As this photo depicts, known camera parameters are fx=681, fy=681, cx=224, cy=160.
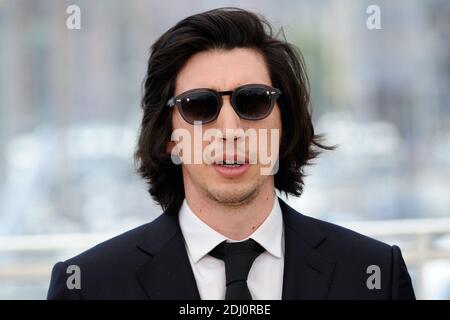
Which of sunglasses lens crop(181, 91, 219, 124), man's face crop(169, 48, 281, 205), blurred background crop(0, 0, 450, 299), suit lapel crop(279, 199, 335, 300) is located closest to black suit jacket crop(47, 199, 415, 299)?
suit lapel crop(279, 199, 335, 300)

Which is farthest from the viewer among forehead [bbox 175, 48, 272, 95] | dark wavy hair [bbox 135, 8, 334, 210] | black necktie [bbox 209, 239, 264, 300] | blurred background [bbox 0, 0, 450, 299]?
blurred background [bbox 0, 0, 450, 299]

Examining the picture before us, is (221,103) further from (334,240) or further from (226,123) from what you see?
(334,240)

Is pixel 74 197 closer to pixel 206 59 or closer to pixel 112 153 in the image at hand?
pixel 112 153

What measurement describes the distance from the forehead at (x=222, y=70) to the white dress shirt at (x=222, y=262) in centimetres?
37

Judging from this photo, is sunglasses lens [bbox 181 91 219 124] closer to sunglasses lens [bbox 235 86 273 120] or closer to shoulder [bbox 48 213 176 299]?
sunglasses lens [bbox 235 86 273 120]

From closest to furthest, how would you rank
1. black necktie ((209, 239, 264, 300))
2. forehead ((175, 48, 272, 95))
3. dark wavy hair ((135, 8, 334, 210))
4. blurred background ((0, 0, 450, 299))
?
black necktie ((209, 239, 264, 300))
forehead ((175, 48, 272, 95))
dark wavy hair ((135, 8, 334, 210))
blurred background ((0, 0, 450, 299))

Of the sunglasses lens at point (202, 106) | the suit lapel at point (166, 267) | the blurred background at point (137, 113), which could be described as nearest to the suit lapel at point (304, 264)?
the suit lapel at point (166, 267)

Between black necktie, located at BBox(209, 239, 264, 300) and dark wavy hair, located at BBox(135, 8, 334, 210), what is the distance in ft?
0.95

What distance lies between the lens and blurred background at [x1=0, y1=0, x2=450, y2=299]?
5055 mm

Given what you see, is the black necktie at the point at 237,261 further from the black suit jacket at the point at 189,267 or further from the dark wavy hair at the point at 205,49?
the dark wavy hair at the point at 205,49

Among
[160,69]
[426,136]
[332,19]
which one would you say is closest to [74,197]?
[332,19]

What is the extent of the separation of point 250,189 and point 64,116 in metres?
3.70

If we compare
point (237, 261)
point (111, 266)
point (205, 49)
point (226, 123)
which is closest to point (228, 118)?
point (226, 123)

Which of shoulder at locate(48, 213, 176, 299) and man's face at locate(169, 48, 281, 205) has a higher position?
man's face at locate(169, 48, 281, 205)
